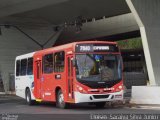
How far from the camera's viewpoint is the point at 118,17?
188ft

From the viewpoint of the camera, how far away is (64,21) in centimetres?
5197

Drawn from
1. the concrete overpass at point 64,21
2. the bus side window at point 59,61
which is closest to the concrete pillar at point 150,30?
the concrete overpass at point 64,21

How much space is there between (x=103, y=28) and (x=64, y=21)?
9745mm

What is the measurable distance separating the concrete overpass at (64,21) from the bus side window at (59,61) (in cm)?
883

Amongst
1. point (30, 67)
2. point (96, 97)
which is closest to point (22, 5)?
point (30, 67)

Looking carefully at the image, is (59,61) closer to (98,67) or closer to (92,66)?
(92,66)

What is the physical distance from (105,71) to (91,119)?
34.5ft

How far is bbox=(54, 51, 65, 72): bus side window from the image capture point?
22.1 metres

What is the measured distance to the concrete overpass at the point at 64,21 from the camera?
99.7ft

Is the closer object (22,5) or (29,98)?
(29,98)

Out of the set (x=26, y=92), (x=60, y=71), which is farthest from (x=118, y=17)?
(x=60, y=71)

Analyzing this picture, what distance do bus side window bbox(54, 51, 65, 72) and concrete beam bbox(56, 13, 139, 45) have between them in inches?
1328

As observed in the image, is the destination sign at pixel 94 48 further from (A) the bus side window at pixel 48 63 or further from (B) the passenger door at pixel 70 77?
(A) the bus side window at pixel 48 63

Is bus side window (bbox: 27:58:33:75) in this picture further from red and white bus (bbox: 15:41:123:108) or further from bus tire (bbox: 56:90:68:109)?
bus tire (bbox: 56:90:68:109)
